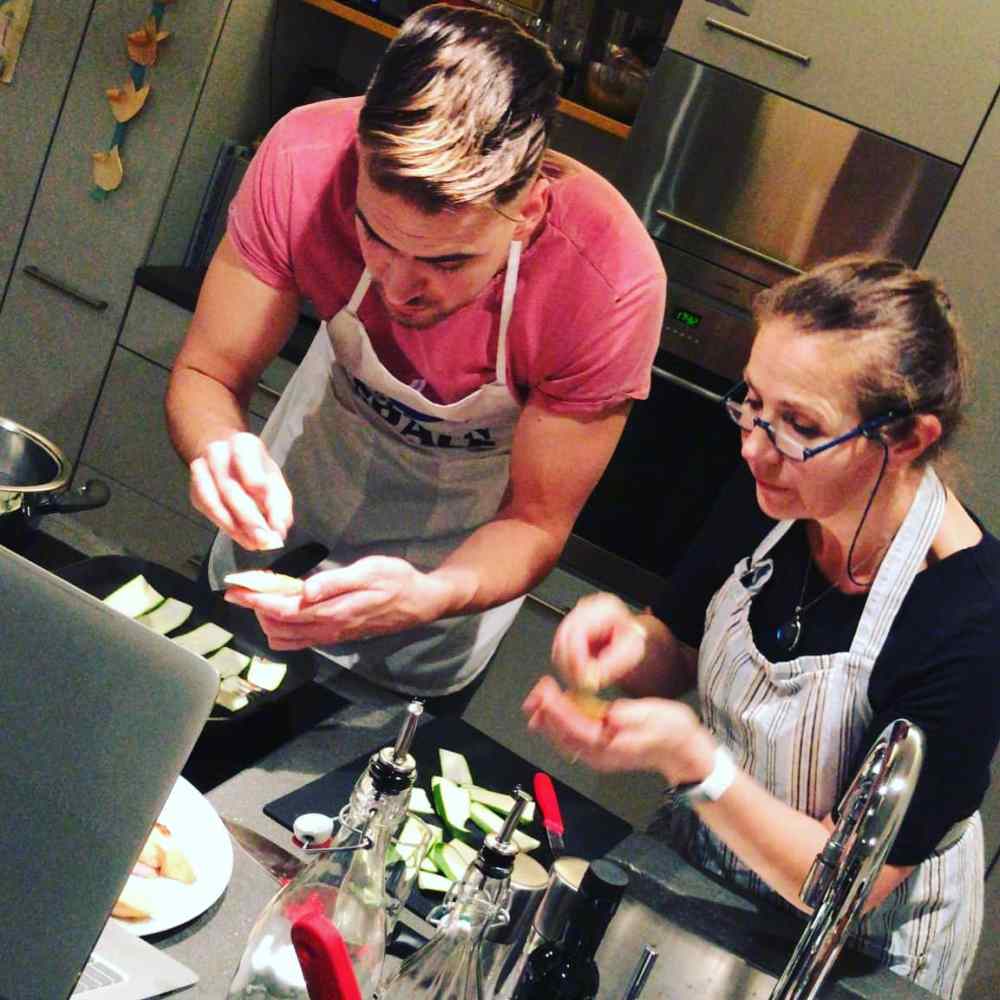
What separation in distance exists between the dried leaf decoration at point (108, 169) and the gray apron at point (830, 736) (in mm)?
1932

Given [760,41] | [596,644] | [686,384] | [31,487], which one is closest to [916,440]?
[596,644]

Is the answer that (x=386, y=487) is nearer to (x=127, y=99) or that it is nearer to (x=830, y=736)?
(x=830, y=736)

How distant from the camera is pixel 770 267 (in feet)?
8.20

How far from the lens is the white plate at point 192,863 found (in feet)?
3.05

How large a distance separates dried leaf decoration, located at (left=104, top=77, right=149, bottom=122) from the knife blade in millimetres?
2125

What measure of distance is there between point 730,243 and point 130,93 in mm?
1342

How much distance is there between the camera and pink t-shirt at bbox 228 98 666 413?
146cm

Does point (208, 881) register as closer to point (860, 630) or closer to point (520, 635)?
point (860, 630)

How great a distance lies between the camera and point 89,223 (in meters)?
2.95

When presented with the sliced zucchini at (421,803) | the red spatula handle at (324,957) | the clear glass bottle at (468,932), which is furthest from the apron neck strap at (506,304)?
the red spatula handle at (324,957)

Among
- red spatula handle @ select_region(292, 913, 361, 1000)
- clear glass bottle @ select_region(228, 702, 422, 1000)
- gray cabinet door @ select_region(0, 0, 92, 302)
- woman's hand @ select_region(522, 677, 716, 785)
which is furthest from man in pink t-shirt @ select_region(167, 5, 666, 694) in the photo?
gray cabinet door @ select_region(0, 0, 92, 302)

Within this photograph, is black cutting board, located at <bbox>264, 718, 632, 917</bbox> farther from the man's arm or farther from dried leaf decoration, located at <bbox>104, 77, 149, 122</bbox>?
dried leaf decoration, located at <bbox>104, 77, 149, 122</bbox>

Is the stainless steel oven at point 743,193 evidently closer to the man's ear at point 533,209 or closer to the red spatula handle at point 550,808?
the man's ear at point 533,209

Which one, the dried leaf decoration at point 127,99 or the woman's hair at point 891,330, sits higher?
the woman's hair at point 891,330
